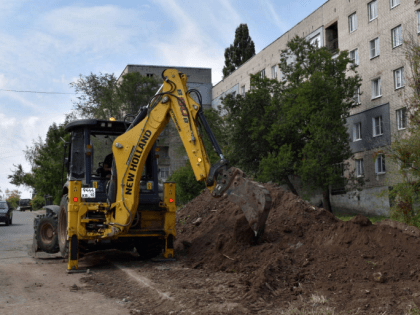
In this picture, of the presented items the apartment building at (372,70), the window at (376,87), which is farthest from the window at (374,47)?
the window at (376,87)

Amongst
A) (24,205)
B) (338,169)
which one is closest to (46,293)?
(338,169)

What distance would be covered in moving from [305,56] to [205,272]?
77.6 feet

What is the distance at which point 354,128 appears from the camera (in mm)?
32531

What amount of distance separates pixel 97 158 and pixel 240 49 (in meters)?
49.3

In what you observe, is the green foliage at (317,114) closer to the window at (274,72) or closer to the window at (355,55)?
the window at (355,55)

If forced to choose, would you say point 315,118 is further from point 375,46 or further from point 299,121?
point 375,46

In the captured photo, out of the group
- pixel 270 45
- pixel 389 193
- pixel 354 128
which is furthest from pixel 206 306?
pixel 270 45

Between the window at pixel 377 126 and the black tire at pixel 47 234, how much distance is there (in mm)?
23528

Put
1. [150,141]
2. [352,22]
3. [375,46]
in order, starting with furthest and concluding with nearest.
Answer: [352,22]
[375,46]
[150,141]

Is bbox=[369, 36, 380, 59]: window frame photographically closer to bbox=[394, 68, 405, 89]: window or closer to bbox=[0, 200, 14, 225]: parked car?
bbox=[394, 68, 405, 89]: window

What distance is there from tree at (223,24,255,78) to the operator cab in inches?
1898

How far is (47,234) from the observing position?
1205 cm

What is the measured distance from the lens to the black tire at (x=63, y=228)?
10758mm

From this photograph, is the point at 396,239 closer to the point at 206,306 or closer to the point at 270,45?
the point at 206,306
